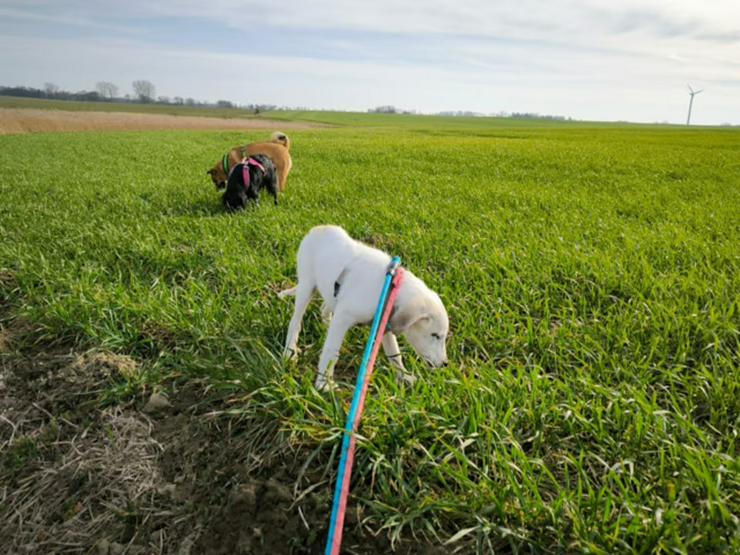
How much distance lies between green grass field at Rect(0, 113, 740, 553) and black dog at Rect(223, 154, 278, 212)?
45 centimetres

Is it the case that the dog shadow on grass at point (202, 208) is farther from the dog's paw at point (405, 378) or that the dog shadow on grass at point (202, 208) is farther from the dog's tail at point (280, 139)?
the dog's paw at point (405, 378)

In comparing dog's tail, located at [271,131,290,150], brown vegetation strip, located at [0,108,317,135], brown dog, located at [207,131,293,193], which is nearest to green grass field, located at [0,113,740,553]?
brown dog, located at [207,131,293,193]

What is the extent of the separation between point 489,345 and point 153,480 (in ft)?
6.91

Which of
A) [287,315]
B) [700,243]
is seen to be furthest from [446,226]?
[287,315]

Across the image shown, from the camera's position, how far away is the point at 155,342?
3.19 m

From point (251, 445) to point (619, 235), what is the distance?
4898 millimetres

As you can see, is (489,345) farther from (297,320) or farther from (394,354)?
(297,320)

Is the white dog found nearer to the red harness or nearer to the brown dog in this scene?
the red harness

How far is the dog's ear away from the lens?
2.41 meters

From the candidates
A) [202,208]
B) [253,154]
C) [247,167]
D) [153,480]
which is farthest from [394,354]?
[253,154]

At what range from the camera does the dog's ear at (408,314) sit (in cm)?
241

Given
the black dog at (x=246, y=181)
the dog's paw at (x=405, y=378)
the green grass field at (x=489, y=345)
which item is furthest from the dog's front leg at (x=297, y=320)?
the black dog at (x=246, y=181)

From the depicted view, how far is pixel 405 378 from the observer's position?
2590mm

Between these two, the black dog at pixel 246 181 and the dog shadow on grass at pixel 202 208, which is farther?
the black dog at pixel 246 181
